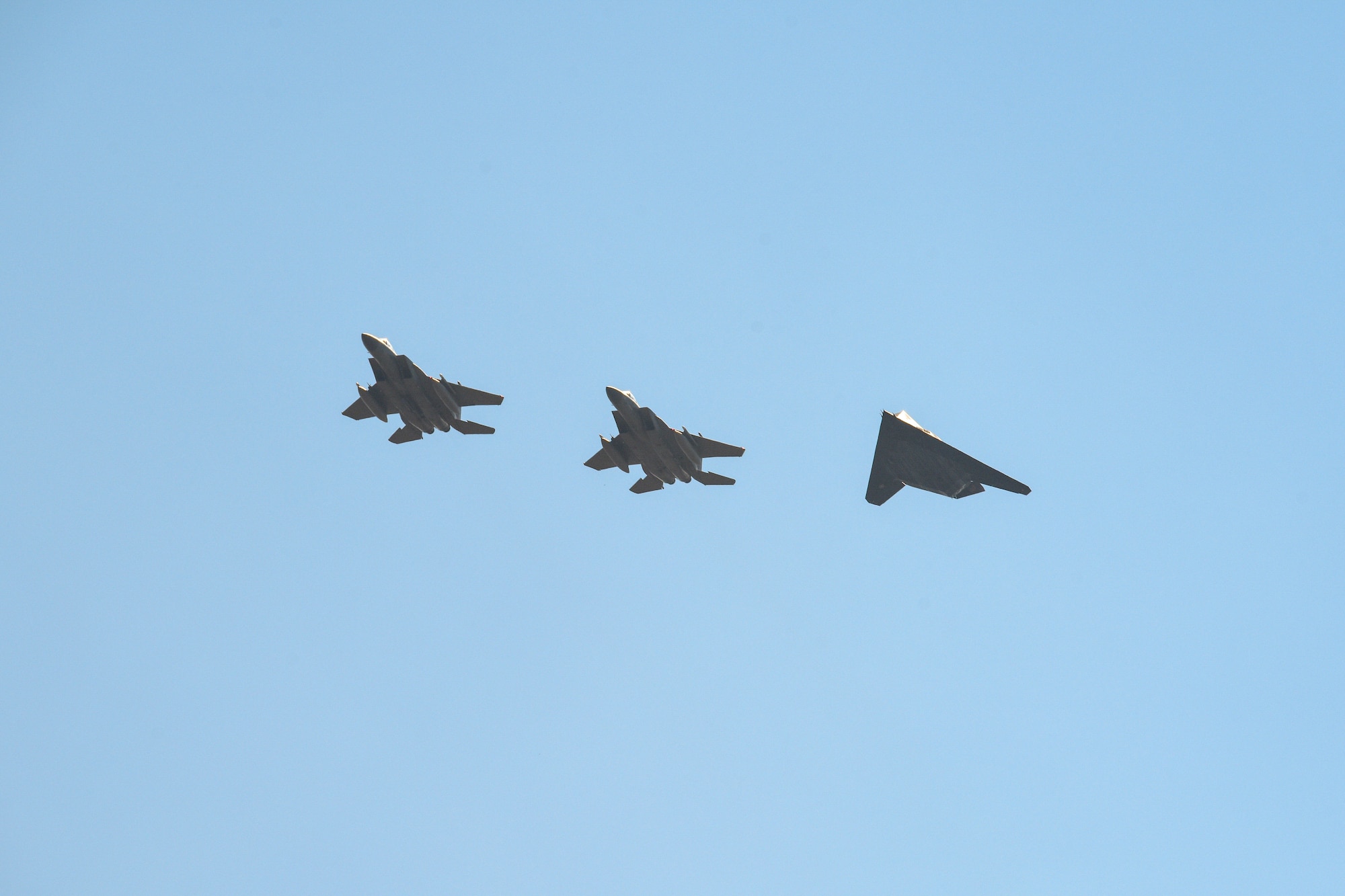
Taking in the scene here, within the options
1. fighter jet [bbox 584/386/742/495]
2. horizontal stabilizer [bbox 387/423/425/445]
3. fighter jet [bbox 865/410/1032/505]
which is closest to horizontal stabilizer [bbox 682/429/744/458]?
fighter jet [bbox 584/386/742/495]

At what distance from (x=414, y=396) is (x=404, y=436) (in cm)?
496

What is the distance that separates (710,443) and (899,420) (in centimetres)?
1103

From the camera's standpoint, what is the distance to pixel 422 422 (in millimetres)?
53469

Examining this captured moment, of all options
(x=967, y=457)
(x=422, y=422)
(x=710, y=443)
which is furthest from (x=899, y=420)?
(x=422, y=422)

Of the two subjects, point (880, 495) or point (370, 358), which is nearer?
point (880, 495)

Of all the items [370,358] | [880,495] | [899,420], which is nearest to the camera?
[899,420]

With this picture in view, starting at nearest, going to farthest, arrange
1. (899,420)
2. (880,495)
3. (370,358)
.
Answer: (899,420) < (880,495) < (370,358)

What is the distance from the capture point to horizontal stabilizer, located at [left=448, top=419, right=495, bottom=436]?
5400 cm

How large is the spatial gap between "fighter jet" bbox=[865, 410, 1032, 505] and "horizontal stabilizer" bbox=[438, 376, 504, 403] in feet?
64.1

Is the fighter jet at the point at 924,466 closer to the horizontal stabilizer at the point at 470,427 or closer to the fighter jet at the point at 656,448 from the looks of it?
the fighter jet at the point at 656,448

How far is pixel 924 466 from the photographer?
4578 centimetres

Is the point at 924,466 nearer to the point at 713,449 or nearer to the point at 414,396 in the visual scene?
the point at 713,449

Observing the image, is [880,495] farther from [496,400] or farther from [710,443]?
[496,400]

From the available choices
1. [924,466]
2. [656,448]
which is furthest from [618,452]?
[924,466]
